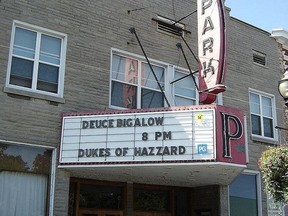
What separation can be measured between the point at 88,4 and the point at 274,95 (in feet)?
27.5

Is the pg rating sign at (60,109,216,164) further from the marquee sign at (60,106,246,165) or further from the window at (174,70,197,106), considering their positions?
the window at (174,70,197,106)

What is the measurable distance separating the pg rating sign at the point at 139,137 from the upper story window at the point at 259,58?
7.68 m

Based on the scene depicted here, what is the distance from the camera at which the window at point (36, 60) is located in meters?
12.1

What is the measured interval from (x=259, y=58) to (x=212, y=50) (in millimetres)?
6493

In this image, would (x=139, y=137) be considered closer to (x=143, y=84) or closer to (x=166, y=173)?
(x=166, y=173)

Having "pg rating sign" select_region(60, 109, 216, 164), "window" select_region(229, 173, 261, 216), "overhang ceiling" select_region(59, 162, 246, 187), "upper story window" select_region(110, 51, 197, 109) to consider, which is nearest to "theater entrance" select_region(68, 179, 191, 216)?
"overhang ceiling" select_region(59, 162, 246, 187)

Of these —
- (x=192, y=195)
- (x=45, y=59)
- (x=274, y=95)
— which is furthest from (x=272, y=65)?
(x=45, y=59)

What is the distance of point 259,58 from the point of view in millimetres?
18438

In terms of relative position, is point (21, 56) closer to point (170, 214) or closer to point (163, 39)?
point (163, 39)

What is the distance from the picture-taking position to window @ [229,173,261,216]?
1552cm

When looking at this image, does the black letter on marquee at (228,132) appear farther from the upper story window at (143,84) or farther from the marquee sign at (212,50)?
the upper story window at (143,84)

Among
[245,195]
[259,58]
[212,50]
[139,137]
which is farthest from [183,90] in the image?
[259,58]

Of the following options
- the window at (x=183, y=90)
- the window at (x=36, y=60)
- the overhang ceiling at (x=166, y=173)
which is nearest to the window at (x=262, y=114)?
the window at (x=183, y=90)

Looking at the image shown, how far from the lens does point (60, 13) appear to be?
13.0 m
